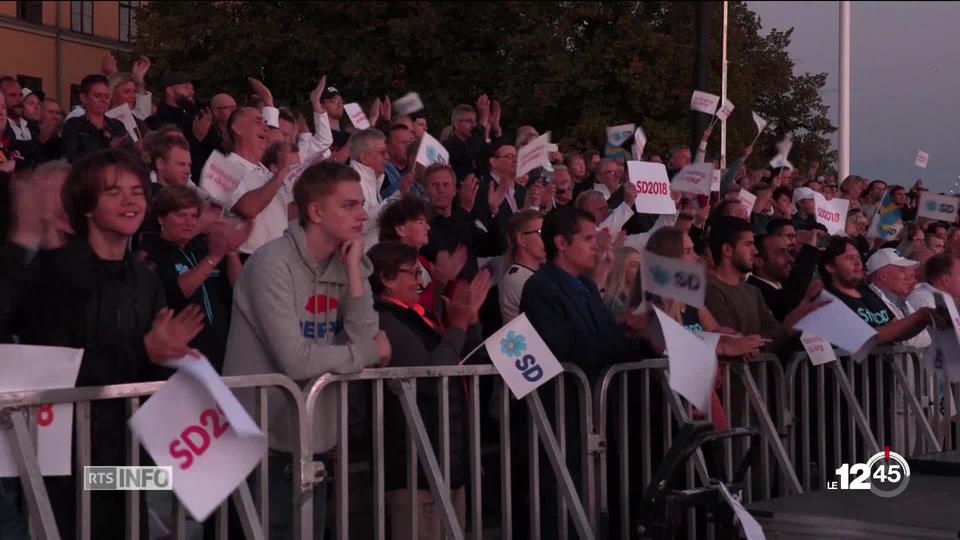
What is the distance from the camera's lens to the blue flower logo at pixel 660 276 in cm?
632

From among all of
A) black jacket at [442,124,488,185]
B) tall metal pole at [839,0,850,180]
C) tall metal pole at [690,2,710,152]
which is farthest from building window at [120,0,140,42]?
black jacket at [442,124,488,185]

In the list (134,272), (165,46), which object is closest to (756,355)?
(134,272)

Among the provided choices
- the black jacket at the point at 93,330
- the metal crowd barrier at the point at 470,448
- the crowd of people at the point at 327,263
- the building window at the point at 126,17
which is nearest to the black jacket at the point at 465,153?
the crowd of people at the point at 327,263

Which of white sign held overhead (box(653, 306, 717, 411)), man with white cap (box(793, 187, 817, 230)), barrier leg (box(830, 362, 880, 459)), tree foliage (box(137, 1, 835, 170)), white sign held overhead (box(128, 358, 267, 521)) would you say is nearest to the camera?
white sign held overhead (box(128, 358, 267, 521))

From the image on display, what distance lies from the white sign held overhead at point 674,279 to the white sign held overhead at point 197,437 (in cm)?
209

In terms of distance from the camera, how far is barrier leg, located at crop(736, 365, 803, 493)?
26.1 feet

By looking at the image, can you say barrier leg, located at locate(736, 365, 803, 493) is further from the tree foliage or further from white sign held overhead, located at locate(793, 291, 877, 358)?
the tree foliage

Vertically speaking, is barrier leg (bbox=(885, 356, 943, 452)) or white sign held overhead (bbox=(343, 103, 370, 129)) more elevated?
white sign held overhead (bbox=(343, 103, 370, 129))

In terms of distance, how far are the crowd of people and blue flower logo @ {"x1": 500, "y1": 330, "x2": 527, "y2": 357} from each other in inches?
10.4

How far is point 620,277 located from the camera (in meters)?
8.08

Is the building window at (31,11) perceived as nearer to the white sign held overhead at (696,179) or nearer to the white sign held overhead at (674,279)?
the white sign held overhead at (696,179)

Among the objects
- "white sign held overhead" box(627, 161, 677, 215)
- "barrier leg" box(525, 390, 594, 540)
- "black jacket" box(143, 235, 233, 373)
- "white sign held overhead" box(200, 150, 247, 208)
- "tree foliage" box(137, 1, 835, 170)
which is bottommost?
"barrier leg" box(525, 390, 594, 540)

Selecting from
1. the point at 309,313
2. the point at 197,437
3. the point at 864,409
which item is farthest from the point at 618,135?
the point at 197,437

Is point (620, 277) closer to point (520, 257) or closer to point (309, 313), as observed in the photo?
point (520, 257)
